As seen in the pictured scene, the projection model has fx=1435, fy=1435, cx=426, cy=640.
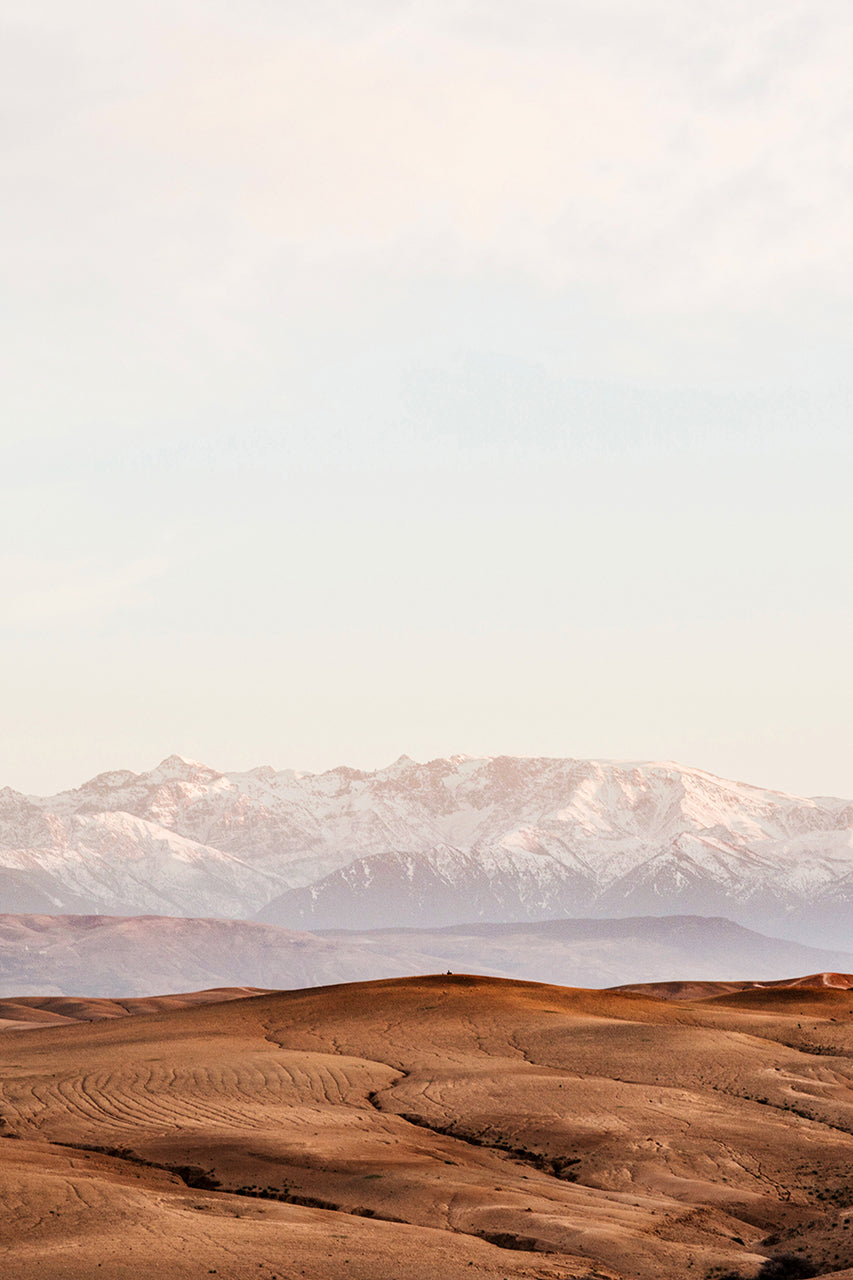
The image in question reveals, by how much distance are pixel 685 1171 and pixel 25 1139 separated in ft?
64.1

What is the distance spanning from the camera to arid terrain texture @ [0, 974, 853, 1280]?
29.9 metres

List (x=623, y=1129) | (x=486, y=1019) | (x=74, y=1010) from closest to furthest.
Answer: (x=623, y=1129) → (x=486, y=1019) → (x=74, y=1010)

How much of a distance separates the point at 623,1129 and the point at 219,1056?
19580 mm

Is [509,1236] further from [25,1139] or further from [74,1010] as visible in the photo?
[74,1010]

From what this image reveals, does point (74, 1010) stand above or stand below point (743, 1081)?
below

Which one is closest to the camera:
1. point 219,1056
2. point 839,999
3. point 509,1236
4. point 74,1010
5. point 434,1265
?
point 434,1265

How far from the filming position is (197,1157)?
129 feet

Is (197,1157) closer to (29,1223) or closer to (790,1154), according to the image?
(29,1223)

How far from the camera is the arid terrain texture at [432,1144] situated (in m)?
29.9

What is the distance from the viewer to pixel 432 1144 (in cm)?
4166

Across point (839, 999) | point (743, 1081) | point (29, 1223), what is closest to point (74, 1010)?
point (839, 999)

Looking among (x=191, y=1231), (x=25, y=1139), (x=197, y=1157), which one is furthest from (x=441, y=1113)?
(x=191, y=1231)

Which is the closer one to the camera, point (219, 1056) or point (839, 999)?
point (219, 1056)

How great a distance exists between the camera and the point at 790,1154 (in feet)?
134
